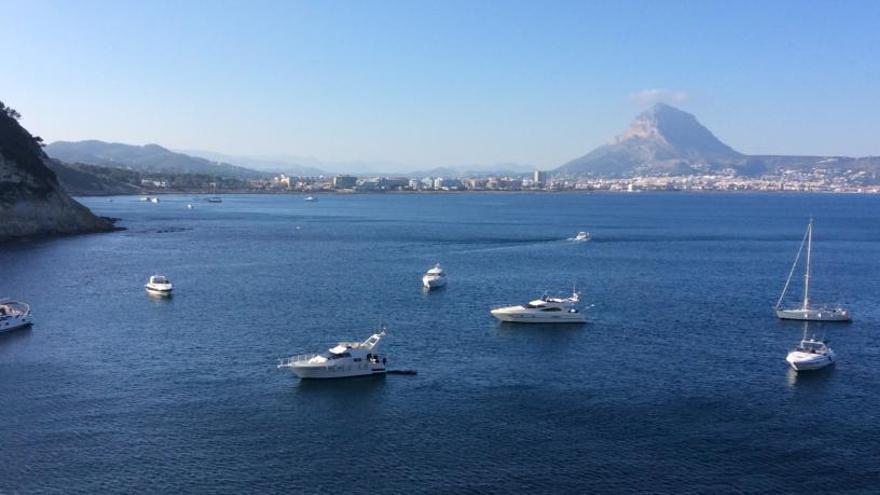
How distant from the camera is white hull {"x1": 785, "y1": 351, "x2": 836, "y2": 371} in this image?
147 ft

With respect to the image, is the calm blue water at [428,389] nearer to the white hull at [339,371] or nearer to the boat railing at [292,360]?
the white hull at [339,371]

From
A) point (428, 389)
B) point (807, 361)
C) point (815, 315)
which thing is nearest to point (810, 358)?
point (807, 361)

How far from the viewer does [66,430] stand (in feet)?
110

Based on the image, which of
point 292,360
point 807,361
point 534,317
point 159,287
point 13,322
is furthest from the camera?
point 159,287

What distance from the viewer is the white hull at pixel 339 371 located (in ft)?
138

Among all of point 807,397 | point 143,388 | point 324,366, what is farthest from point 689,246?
point 143,388

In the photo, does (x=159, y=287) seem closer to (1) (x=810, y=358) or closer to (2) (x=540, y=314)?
(2) (x=540, y=314)

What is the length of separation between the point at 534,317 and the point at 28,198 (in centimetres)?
8564

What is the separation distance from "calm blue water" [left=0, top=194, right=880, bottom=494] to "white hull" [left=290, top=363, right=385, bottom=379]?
0.64m

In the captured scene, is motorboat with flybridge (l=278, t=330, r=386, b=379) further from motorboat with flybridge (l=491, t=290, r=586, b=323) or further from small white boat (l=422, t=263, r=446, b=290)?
small white boat (l=422, t=263, r=446, b=290)

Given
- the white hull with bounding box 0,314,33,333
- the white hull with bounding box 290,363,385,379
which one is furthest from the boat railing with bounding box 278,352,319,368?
the white hull with bounding box 0,314,33,333

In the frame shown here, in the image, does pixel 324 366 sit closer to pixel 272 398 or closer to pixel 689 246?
pixel 272 398

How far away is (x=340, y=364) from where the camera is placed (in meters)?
42.8

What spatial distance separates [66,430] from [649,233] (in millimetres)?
124652
